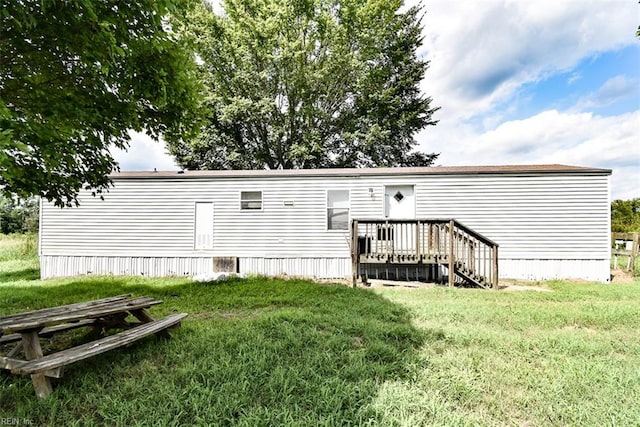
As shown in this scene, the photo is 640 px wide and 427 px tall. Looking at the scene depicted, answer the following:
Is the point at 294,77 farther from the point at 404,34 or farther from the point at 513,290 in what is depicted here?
the point at 513,290

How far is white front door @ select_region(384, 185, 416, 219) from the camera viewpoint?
8336 millimetres

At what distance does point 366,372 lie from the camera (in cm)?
262

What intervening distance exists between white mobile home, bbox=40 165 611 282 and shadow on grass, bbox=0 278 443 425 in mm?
4098

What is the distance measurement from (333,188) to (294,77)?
11185mm

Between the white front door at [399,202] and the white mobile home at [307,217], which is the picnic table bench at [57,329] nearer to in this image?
the white mobile home at [307,217]

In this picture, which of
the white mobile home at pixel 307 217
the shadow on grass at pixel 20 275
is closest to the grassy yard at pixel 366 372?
the white mobile home at pixel 307 217

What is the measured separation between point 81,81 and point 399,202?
6.93m

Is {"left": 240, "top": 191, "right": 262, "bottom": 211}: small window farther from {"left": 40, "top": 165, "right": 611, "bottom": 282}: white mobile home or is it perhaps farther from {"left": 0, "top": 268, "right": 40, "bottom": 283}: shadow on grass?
{"left": 0, "top": 268, "right": 40, "bottom": 283}: shadow on grass

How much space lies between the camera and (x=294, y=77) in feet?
56.3

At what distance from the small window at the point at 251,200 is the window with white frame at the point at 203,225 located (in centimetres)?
90

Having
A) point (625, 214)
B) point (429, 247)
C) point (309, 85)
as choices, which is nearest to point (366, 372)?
point (429, 247)

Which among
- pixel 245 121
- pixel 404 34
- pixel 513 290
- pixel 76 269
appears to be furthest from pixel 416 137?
pixel 76 269

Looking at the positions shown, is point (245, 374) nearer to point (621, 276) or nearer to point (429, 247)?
point (429, 247)

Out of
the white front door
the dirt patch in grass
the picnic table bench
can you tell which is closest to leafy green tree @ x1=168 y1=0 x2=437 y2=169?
the white front door
